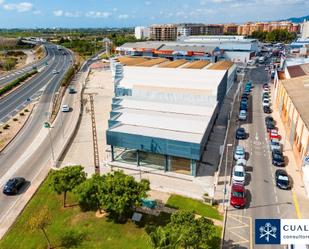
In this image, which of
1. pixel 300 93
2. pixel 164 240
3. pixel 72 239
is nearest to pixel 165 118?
pixel 72 239

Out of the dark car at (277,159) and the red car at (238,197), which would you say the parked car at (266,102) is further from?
the red car at (238,197)

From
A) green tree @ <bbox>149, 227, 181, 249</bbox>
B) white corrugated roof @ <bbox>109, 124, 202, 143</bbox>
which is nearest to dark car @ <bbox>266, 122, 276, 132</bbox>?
white corrugated roof @ <bbox>109, 124, 202, 143</bbox>

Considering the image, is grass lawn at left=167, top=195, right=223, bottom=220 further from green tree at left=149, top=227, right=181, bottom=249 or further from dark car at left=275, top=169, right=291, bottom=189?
dark car at left=275, top=169, right=291, bottom=189

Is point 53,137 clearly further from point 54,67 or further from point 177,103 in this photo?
point 54,67

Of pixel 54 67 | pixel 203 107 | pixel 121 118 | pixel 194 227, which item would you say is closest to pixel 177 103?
pixel 203 107

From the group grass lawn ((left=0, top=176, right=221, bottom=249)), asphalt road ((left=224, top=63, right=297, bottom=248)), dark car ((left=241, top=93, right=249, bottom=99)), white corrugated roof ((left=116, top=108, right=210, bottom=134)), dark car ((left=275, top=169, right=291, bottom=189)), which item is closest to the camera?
grass lawn ((left=0, top=176, right=221, bottom=249))

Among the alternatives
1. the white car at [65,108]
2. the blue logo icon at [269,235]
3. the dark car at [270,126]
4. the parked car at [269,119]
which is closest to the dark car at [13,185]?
the blue logo icon at [269,235]
